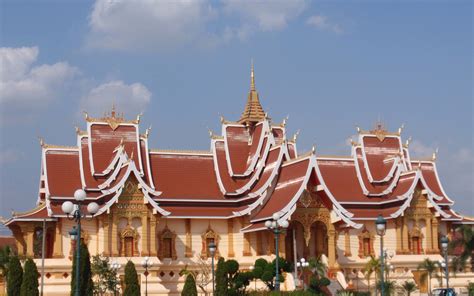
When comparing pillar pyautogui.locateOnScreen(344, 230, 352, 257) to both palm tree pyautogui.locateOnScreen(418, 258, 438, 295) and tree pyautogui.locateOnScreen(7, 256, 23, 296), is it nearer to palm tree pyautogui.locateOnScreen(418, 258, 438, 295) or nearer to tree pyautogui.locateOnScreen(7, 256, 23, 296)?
palm tree pyautogui.locateOnScreen(418, 258, 438, 295)

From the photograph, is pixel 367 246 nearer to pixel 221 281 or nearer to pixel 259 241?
pixel 259 241

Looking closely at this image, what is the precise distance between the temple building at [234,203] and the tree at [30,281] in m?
11.5

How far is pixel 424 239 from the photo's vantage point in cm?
4316

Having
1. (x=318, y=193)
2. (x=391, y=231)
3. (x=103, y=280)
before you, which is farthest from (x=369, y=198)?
(x=103, y=280)

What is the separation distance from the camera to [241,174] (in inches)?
1687

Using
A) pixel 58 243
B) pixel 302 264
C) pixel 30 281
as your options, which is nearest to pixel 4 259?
pixel 58 243

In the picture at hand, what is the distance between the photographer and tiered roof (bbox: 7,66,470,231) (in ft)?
127

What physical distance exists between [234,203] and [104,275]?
32.1 feet

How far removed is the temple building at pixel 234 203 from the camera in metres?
38.3

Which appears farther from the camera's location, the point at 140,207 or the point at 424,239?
the point at 424,239

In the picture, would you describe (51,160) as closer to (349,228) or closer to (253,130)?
(253,130)

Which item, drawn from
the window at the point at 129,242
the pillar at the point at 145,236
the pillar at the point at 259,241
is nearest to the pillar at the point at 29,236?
the window at the point at 129,242

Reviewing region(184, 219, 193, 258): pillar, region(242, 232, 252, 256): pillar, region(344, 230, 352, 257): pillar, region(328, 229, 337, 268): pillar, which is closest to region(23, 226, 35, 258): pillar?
region(184, 219, 193, 258): pillar

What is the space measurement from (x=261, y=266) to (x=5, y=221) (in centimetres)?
1274
